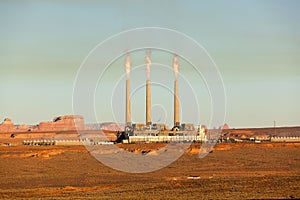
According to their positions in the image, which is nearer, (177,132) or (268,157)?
(268,157)

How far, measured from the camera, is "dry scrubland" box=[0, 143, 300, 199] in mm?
41312

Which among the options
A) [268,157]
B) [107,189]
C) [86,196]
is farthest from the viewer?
[268,157]

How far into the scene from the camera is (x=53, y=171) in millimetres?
64562

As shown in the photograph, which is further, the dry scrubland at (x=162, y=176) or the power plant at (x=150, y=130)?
the power plant at (x=150, y=130)

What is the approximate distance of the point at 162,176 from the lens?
56469mm

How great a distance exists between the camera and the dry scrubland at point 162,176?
136 ft

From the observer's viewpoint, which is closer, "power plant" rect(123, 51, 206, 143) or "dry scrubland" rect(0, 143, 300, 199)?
"dry scrubland" rect(0, 143, 300, 199)

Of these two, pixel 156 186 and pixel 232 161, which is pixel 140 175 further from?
pixel 232 161

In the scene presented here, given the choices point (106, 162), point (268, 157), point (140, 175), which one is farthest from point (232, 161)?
point (140, 175)

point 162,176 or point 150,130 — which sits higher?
point 150,130

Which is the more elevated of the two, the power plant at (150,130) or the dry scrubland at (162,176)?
the power plant at (150,130)

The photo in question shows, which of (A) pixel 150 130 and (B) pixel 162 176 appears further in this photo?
(A) pixel 150 130

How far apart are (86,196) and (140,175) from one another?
18397mm

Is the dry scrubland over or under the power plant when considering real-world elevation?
under
